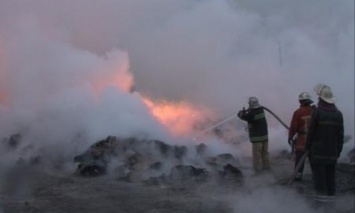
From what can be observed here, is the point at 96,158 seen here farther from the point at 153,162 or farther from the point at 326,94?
the point at 326,94

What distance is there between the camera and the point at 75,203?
603 cm

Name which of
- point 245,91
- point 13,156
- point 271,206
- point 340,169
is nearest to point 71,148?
point 13,156

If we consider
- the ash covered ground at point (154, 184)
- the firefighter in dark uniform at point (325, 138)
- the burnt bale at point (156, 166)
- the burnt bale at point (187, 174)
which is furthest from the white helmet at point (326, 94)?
the burnt bale at point (156, 166)

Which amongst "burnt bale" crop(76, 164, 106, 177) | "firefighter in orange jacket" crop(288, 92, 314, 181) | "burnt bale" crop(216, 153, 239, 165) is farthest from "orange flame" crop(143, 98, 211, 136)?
"firefighter in orange jacket" crop(288, 92, 314, 181)

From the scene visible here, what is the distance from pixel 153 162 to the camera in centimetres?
774

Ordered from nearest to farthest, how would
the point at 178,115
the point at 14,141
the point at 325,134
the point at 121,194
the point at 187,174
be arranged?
1. the point at 325,134
2. the point at 121,194
3. the point at 187,174
4. the point at 14,141
5. the point at 178,115

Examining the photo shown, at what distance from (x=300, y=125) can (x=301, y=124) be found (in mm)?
20

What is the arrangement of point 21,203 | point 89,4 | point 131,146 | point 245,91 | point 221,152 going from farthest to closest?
point 245,91 < point 89,4 < point 221,152 < point 131,146 < point 21,203

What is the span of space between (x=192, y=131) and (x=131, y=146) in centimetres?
197

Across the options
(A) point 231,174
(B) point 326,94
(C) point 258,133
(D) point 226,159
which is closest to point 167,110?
(D) point 226,159

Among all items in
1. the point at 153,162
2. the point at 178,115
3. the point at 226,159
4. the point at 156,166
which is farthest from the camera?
the point at 178,115

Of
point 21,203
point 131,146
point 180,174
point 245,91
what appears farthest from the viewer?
point 245,91

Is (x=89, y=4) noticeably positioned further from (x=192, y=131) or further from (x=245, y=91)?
(x=245, y=91)

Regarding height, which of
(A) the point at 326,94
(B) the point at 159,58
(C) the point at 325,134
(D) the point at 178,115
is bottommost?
(C) the point at 325,134
